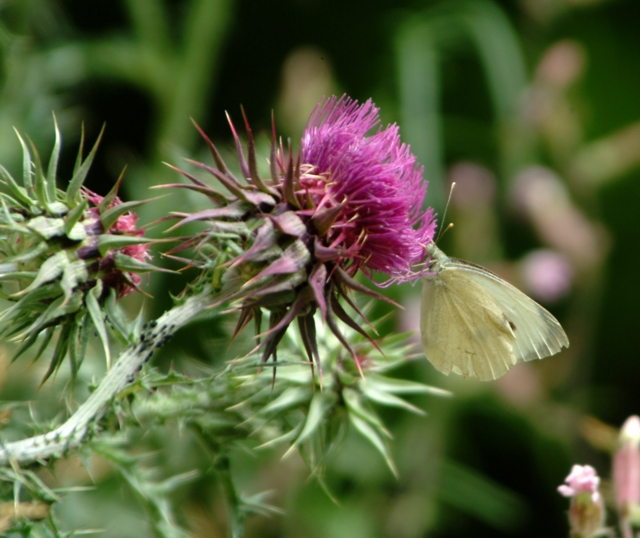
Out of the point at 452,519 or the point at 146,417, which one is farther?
the point at 452,519

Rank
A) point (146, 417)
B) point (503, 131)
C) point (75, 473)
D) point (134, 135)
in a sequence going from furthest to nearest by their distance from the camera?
point (134, 135) < point (503, 131) < point (75, 473) < point (146, 417)

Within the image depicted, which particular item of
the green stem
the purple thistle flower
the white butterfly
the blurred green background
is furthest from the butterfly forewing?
the green stem

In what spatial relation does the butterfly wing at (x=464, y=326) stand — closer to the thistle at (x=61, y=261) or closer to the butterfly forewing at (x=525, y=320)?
the butterfly forewing at (x=525, y=320)

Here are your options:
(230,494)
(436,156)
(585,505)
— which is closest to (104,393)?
(230,494)

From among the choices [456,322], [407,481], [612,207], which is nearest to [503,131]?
[612,207]

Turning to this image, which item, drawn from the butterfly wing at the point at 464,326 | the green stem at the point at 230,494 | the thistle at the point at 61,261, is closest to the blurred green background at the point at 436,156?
the green stem at the point at 230,494

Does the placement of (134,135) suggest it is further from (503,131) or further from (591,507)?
(591,507)

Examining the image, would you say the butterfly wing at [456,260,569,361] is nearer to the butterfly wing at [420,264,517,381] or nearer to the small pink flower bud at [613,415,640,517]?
the butterfly wing at [420,264,517,381]
